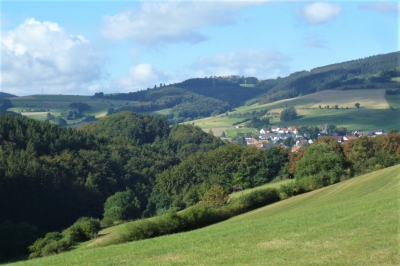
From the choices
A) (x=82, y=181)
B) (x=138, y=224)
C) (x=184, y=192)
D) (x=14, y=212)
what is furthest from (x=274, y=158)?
(x=138, y=224)

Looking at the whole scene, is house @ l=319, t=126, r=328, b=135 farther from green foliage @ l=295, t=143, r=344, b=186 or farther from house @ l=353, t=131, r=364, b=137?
green foliage @ l=295, t=143, r=344, b=186

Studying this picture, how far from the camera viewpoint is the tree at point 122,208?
6881 cm

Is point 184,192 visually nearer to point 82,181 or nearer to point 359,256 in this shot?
point 82,181

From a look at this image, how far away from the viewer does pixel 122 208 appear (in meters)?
69.5

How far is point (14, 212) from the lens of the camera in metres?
66.6

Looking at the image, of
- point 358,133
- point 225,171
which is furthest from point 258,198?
point 358,133

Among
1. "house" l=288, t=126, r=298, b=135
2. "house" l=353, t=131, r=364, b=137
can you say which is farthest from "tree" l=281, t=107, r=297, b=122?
"house" l=353, t=131, r=364, b=137

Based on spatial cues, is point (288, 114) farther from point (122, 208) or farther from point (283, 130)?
point (122, 208)

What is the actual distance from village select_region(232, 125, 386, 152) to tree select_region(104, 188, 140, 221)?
53436 mm

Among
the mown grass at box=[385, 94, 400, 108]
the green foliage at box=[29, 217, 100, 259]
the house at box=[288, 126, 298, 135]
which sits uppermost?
the mown grass at box=[385, 94, 400, 108]

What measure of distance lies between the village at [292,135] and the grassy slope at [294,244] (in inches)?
3711

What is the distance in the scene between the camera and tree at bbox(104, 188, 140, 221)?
6881 cm

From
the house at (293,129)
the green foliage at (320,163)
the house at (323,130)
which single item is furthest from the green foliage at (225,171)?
the house at (293,129)

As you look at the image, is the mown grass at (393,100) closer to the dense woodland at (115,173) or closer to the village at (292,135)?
Result: the village at (292,135)
